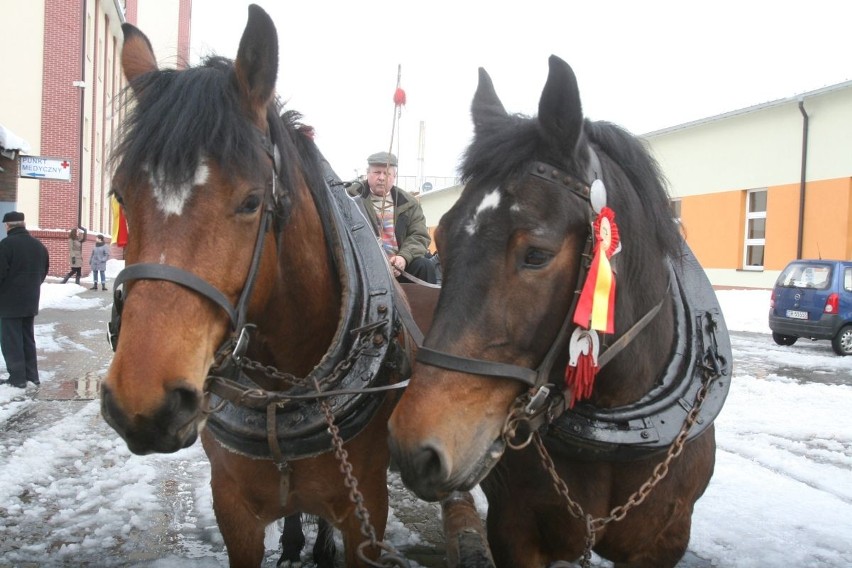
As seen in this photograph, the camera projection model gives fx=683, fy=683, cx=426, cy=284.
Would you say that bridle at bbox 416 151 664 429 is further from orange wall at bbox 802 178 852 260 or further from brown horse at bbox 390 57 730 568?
orange wall at bbox 802 178 852 260

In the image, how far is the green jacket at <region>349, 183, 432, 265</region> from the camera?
4176mm

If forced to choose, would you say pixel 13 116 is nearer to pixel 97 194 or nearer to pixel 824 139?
pixel 97 194

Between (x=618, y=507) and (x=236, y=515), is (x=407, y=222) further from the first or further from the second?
(x=618, y=507)

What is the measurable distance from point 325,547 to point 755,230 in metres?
17.2

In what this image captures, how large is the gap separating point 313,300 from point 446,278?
28.7 inches

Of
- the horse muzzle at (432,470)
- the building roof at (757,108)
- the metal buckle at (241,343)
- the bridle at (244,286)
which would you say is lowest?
the horse muzzle at (432,470)

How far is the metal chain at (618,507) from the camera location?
77.5 inches

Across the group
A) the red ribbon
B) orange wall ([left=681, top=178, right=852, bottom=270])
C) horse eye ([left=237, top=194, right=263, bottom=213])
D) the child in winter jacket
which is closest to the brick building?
the child in winter jacket

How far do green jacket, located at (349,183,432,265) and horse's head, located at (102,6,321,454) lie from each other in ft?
6.83

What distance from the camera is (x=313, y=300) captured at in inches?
91.8

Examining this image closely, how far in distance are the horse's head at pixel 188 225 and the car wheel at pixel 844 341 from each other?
37.7 ft

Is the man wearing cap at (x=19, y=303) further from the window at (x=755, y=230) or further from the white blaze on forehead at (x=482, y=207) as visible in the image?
the window at (x=755, y=230)

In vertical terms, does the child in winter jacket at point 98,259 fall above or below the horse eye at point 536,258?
below

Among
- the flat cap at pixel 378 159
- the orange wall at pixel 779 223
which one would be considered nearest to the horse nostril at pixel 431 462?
the flat cap at pixel 378 159
